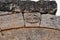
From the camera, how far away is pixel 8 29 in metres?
1.92

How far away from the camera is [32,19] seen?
1.96 metres

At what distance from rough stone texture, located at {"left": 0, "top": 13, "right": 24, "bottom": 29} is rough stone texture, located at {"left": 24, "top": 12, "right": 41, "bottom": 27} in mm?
54

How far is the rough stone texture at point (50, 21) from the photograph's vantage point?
1930mm

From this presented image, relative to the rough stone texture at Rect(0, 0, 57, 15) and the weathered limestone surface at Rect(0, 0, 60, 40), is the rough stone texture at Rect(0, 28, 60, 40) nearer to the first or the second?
the weathered limestone surface at Rect(0, 0, 60, 40)

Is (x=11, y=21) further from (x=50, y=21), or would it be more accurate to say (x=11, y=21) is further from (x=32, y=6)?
(x=50, y=21)

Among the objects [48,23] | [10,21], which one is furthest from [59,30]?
[10,21]

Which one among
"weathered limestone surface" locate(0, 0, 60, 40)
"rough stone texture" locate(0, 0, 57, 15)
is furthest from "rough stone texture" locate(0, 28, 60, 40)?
"rough stone texture" locate(0, 0, 57, 15)

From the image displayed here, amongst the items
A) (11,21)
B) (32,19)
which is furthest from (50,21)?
(11,21)

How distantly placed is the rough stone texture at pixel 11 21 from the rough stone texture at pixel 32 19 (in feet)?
0.18

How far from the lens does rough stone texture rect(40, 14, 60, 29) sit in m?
1.93

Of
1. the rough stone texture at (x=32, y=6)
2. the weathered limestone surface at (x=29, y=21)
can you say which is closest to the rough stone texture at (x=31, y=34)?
Result: the weathered limestone surface at (x=29, y=21)

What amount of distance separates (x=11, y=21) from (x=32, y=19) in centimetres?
23

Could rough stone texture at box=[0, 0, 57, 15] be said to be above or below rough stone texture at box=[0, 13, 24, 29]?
above

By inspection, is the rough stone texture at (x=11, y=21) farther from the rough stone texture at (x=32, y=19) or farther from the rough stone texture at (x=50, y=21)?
the rough stone texture at (x=50, y=21)
